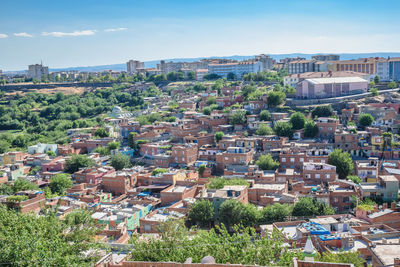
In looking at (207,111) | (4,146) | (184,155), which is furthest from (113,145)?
(4,146)

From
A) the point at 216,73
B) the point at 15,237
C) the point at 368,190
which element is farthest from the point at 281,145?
the point at 216,73

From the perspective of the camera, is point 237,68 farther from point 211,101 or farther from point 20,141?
point 20,141

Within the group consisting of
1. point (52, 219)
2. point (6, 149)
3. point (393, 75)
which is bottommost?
point (6, 149)

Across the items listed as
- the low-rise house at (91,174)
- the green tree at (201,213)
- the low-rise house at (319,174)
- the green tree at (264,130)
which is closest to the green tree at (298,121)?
the green tree at (264,130)

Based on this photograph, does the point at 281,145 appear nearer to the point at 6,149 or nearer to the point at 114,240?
the point at 114,240

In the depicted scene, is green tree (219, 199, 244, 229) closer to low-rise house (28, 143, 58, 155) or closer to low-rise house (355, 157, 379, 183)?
low-rise house (355, 157, 379, 183)

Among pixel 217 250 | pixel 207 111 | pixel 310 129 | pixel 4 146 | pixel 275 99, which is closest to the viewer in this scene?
pixel 217 250

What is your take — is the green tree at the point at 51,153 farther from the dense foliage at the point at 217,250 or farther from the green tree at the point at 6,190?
the dense foliage at the point at 217,250

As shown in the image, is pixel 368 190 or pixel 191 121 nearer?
pixel 368 190
